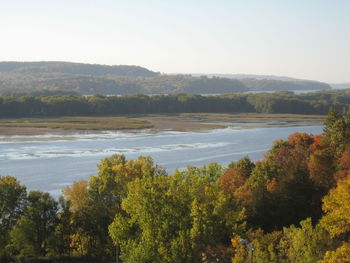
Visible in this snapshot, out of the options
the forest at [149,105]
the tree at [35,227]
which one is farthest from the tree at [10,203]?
the forest at [149,105]

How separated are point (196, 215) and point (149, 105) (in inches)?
3865

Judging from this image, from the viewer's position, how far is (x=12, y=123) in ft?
289

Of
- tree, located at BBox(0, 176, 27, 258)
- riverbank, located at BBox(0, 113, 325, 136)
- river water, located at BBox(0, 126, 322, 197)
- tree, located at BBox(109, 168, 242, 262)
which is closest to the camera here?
tree, located at BBox(109, 168, 242, 262)

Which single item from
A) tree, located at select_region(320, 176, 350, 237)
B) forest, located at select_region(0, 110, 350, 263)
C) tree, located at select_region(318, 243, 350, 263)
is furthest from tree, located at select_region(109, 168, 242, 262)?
tree, located at select_region(318, 243, 350, 263)

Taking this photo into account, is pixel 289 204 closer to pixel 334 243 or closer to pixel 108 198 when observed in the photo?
pixel 334 243

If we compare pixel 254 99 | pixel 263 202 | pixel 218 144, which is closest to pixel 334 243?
pixel 263 202

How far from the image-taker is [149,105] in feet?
392

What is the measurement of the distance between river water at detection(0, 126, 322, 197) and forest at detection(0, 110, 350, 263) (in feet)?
29.5

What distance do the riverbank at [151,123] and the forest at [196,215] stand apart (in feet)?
147

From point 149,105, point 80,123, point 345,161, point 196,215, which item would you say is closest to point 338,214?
point 196,215

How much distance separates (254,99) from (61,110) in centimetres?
4072

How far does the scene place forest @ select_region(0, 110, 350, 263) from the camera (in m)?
20.8

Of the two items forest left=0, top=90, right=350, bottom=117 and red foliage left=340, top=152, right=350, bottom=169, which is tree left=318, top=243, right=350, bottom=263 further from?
forest left=0, top=90, right=350, bottom=117

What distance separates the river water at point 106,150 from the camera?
4647 cm
